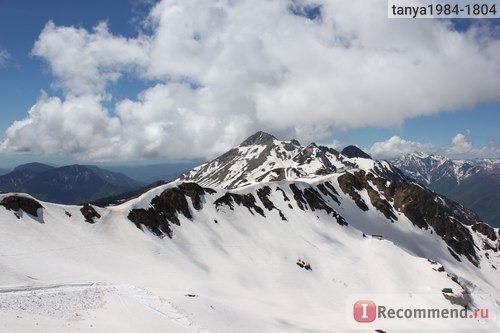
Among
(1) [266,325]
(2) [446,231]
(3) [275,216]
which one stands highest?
(2) [446,231]

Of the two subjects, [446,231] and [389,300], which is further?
[446,231]

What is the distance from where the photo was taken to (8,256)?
5484 cm

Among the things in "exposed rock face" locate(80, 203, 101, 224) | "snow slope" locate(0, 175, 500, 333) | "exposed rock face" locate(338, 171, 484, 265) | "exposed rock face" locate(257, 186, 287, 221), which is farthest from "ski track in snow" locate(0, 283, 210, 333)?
"exposed rock face" locate(338, 171, 484, 265)

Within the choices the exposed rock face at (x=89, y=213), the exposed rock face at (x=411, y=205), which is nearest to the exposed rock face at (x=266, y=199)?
the exposed rock face at (x=411, y=205)

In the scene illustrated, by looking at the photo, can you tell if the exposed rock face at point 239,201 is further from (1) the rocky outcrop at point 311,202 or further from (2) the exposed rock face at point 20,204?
(2) the exposed rock face at point 20,204

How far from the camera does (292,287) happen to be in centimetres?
8138

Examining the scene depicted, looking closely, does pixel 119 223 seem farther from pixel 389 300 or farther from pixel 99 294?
pixel 389 300

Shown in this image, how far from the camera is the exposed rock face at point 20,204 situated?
6912cm

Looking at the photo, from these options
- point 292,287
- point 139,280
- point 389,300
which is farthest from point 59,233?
point 389,300

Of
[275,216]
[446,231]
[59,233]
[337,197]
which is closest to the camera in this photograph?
[59,233]

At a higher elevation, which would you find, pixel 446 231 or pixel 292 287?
pixel 446 231

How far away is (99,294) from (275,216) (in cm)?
7382

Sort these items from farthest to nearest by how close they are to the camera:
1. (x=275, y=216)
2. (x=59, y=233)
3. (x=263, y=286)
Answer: (x=275, y=216), (x=263, y=286), (x=59, y=233)

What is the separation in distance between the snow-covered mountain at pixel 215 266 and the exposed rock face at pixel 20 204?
19cm
